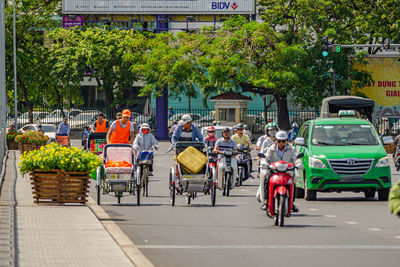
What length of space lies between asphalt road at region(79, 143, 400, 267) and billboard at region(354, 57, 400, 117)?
114 ft

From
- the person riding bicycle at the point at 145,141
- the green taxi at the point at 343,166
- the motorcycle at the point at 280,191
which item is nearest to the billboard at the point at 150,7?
the green taxi at the point at 343,166

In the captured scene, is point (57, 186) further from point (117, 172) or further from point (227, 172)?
point (227, 172)

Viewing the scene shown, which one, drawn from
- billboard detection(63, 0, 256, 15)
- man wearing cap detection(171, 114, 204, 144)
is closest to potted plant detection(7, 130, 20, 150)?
billboard detection(63, 0, 256, 15)

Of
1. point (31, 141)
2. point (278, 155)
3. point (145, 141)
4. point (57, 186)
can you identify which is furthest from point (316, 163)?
point (31, 141)

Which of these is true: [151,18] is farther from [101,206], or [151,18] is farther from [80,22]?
[101,206]

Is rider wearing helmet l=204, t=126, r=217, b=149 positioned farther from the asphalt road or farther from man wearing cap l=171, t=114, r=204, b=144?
man wearing cap l=171, t=114, r=204, b=144

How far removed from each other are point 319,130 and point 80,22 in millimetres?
42130

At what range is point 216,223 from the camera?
14781mm

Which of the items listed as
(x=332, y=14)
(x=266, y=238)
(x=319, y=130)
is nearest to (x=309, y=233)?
(x=266, y=238)

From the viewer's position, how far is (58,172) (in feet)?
53.0

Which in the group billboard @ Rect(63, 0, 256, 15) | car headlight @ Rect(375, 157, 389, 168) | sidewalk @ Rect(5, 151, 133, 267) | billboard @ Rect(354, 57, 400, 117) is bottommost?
sidewalk @ Rect(5, 151, 133, 267)

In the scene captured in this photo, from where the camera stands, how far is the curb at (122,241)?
10280mm

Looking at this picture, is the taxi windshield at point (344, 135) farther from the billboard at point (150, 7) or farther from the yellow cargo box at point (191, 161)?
the billboard at point (150, 7)

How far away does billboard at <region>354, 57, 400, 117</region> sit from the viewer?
177 feet
